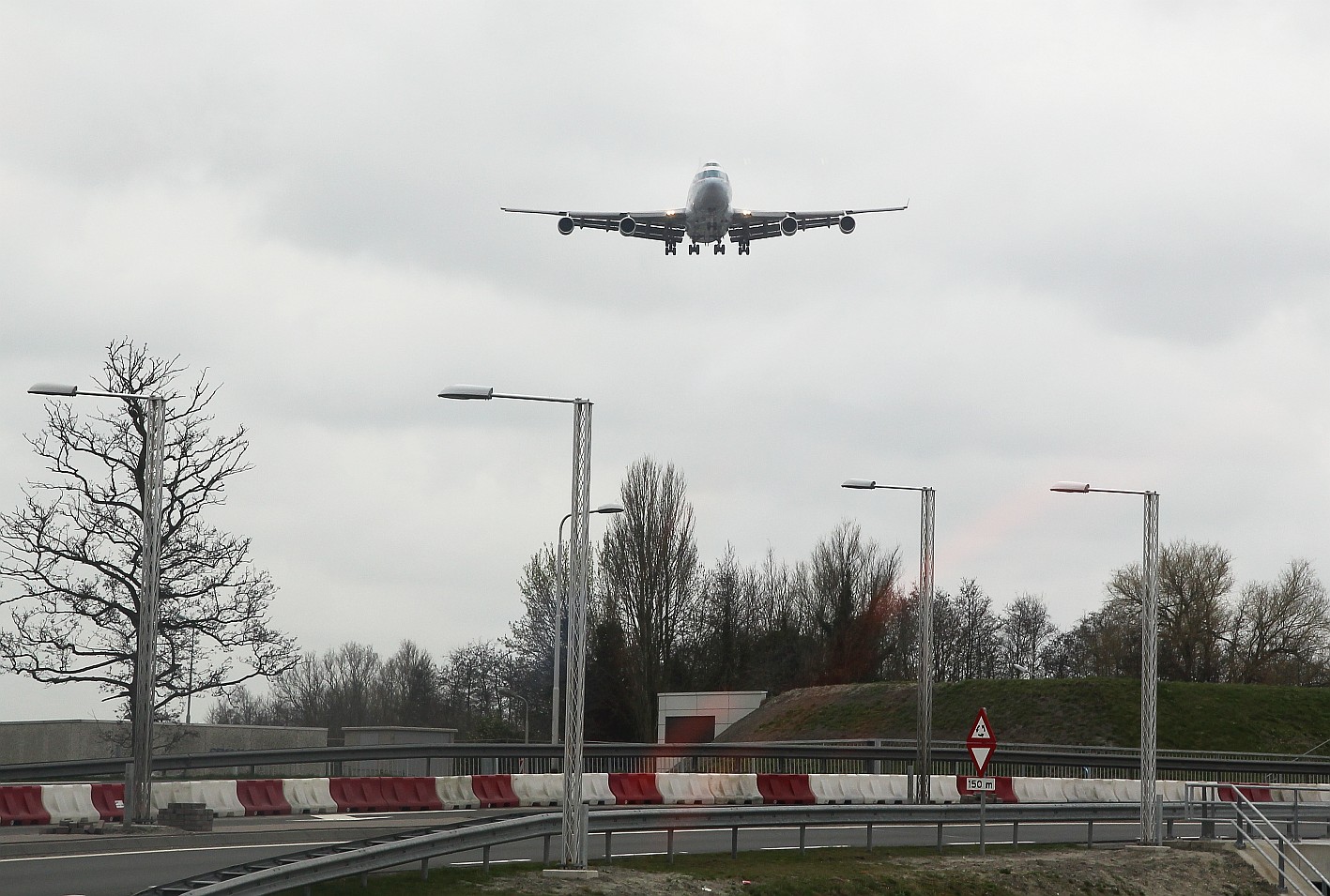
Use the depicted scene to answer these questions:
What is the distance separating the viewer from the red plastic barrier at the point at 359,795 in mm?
32750

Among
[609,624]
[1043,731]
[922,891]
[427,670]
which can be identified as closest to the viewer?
[922,891]

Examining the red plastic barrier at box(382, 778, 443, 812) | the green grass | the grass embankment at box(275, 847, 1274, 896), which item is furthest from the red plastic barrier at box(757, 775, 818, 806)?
the green grass

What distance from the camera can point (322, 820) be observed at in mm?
30609

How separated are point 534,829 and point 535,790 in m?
15.7

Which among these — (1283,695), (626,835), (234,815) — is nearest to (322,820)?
(234,815)

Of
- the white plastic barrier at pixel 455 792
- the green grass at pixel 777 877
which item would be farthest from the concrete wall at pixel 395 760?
the green grass at pixel 777 877

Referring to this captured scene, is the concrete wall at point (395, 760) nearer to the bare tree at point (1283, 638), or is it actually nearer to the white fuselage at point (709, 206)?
the white fuselage at point (709, 206)

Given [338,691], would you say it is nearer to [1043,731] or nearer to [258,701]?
[258,701]

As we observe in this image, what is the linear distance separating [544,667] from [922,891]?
211 feet

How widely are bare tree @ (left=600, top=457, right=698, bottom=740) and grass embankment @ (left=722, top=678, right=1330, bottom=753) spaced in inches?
229

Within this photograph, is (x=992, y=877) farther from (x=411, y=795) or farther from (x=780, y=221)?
(x=780, y=221)

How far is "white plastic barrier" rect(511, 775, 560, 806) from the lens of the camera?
35.8 metres

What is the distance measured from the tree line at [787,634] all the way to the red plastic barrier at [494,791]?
36.3m

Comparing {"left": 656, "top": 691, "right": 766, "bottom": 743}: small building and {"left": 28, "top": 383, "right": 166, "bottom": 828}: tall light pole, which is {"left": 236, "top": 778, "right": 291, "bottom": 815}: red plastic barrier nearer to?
{"left": 28, "top": 383, "right": 166, "bottom": 828}: tall light pole
